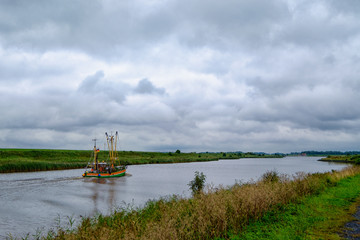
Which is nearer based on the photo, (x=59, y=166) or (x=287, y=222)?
(x=287, y=222)

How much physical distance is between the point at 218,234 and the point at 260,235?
1.46m

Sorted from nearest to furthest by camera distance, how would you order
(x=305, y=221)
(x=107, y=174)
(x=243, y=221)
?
Answer: (x=305, y=221), (x=243, y=221), (x=107, y=174)

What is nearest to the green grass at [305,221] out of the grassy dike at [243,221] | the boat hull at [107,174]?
the grassy dike at [243,221]

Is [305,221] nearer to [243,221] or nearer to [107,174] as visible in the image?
[243,221]

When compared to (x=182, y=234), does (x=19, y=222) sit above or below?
below

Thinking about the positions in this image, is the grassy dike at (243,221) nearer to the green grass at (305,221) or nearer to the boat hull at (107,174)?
the green grass at (305,221)

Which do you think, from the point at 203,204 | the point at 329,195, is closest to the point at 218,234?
the point at 203,204

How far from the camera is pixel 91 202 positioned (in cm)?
2614

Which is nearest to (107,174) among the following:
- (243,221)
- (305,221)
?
(243,221)

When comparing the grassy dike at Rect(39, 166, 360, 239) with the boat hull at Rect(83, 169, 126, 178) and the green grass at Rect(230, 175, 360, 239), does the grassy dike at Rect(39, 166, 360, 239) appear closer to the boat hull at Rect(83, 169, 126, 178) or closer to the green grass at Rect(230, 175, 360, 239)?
the green grass at Rect(230, 175, 360, 239)

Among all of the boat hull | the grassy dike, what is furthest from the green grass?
the boat hull

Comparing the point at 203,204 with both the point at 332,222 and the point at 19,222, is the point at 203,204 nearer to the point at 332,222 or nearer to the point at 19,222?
the point at 332,222

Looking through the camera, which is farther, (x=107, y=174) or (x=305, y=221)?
(x=107, y=174)

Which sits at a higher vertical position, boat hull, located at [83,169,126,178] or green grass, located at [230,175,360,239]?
green grass, located at [230,175,360,239]
